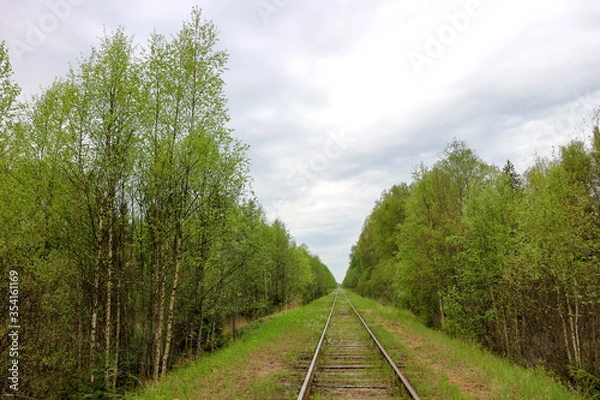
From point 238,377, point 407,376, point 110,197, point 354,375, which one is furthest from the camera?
point 110,197

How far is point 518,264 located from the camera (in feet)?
37.8

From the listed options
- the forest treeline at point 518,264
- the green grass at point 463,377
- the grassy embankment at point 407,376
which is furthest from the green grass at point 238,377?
the forest treeline at point 518,264

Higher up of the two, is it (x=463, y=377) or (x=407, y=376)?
(x=407, y=376)

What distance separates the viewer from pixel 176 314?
47.7 feet

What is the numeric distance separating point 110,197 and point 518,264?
1407 centimetres

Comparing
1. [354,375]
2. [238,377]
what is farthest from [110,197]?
[354,375]

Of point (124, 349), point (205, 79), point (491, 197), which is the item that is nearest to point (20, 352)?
point (124, 349)

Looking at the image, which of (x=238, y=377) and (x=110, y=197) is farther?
(x=110, y=197)

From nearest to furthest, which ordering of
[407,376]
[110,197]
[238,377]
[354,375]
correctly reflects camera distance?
[407,376]
[354,375]
[238,377]
[110,197]

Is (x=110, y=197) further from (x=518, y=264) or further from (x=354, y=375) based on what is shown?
(x=518, y=264)

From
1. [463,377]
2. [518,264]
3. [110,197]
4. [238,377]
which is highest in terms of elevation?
[110,197]

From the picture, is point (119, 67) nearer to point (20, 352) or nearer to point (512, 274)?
point (20, 352)

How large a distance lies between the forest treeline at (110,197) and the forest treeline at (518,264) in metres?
10.1

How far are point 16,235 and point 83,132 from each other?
3723 millimetres
